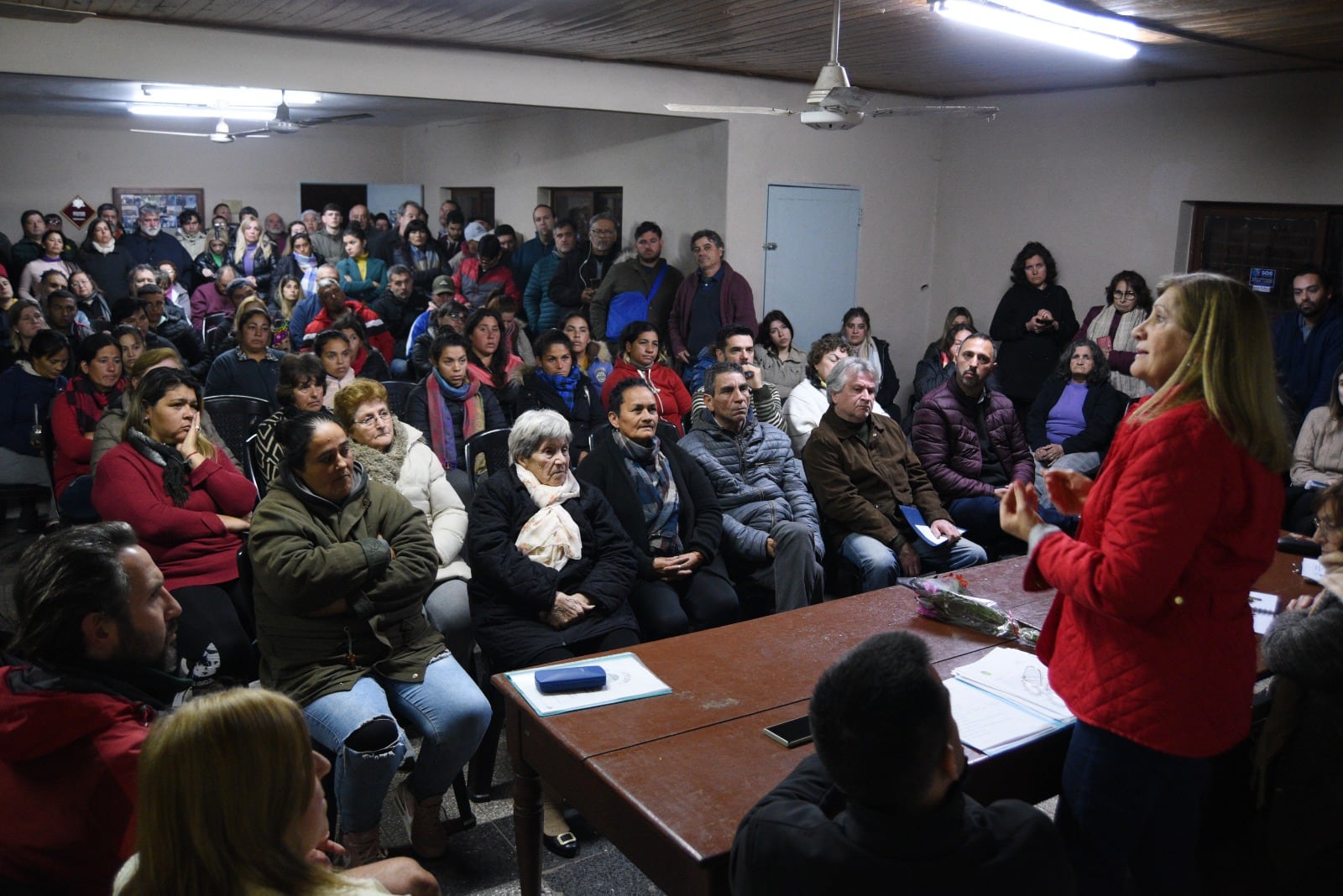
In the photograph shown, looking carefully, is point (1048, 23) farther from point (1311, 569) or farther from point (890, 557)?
point (1311, 569)

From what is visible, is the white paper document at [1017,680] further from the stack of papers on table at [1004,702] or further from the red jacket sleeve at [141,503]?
the red jacket sleeve at [141,503]

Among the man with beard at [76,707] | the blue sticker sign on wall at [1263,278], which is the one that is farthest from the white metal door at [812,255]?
the man with beard at [76,707]

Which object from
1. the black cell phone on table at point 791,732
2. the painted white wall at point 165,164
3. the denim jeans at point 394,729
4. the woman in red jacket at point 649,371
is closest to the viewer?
the black cell phone on table at point 791,732

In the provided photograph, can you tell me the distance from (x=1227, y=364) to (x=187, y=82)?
16.7 feet

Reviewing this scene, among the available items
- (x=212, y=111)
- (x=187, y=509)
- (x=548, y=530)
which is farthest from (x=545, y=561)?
(x=212, y=111)

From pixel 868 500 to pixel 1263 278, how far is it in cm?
393

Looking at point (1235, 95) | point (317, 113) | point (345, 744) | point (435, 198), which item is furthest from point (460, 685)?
point (435, 198)

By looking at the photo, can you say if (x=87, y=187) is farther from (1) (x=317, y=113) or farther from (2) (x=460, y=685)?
(2) (x=460, y=685)

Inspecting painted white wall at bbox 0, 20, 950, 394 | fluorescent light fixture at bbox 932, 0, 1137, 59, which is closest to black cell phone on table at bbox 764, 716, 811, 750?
fluorescent light fixture at bbox 932, 0, 1137, 59

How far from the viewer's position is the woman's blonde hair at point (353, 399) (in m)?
3.63

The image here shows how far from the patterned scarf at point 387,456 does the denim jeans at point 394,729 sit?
88cm

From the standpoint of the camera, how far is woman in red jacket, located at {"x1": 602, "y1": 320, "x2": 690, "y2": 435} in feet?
18.0

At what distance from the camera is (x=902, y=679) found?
1.38 meters

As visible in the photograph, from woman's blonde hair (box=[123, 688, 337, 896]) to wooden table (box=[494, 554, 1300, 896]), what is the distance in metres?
0.65
